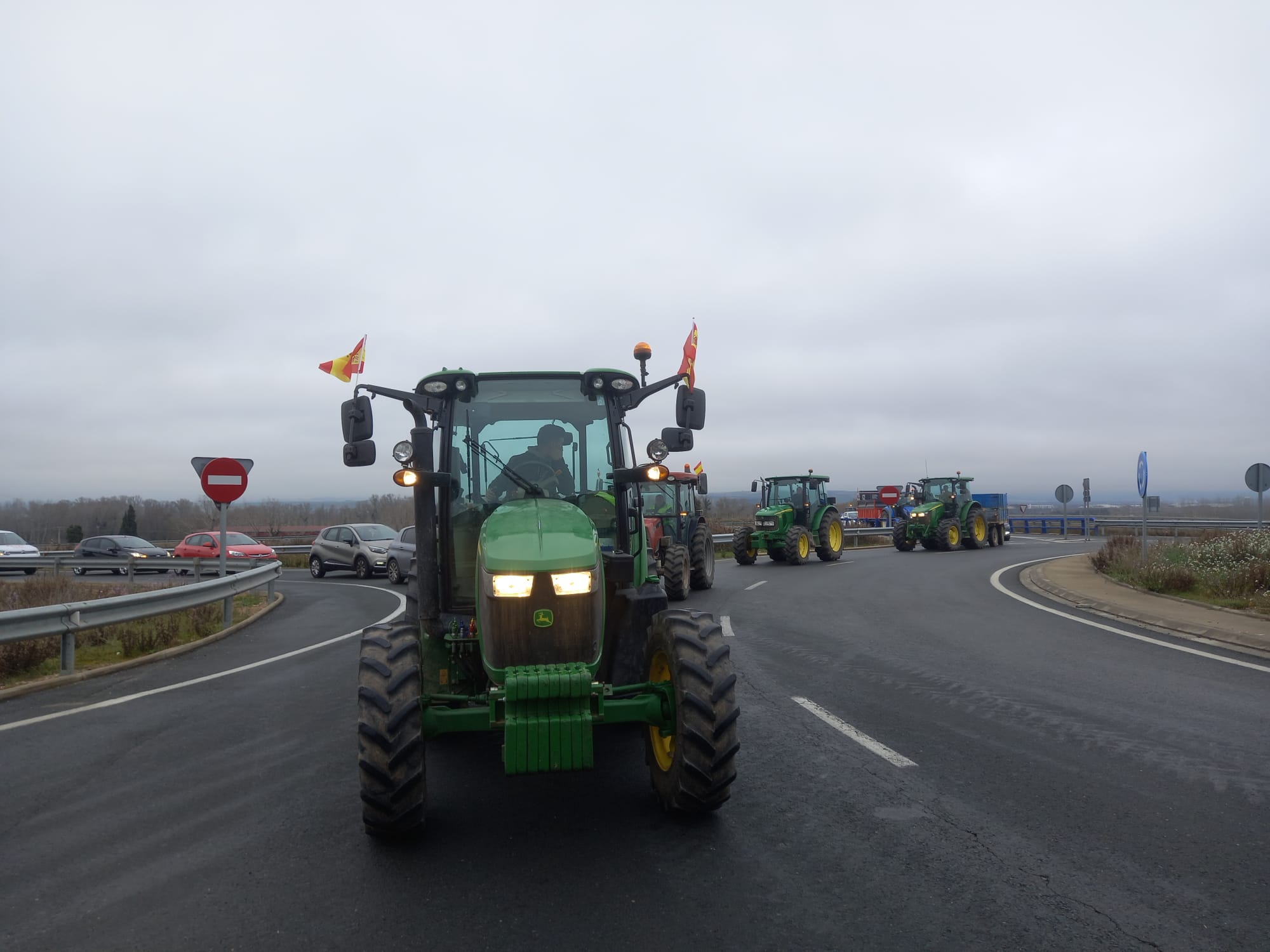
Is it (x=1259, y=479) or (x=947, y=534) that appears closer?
(x=1259, y=479)

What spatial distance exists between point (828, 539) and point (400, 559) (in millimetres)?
12086

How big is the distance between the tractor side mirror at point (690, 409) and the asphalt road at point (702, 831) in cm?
223

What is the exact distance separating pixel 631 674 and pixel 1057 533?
53921 millimetres

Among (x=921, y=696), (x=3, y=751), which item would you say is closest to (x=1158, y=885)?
(x=921, y=696)

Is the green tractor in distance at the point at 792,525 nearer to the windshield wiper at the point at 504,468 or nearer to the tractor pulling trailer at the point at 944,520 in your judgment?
the tractor pulling trailer at the point at 944,520

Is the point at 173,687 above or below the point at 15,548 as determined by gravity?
below

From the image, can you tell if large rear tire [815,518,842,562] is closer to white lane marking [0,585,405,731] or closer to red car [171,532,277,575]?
white lane marking [0,585,405,731]

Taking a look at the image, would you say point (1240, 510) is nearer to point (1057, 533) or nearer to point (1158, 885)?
point (1057, 533)

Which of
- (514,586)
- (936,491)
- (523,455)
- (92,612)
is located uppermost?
(523,455)

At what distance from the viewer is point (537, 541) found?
451 centimetres

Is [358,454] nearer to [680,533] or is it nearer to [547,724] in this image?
[547,724]

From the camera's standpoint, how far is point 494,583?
4.39 metres

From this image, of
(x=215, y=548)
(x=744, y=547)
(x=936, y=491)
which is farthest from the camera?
(x=936, y=491)

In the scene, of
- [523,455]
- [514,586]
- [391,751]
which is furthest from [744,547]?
[391,751]
